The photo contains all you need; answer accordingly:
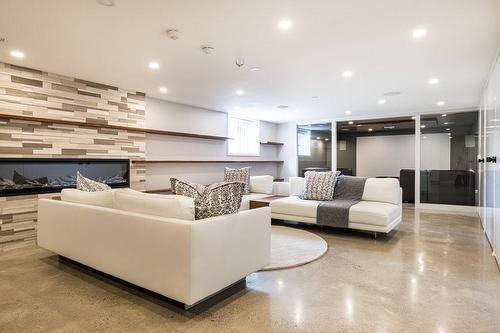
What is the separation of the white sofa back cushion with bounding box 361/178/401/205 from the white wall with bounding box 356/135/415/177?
517 cm

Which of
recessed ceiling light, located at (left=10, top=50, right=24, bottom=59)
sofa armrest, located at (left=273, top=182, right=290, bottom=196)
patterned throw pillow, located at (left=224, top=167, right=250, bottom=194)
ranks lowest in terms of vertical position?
sofa armrest, located at (left=273, top=182, right=290, bottom=196)

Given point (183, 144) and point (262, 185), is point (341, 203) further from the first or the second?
point (183, 144)

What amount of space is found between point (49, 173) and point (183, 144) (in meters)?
2.63

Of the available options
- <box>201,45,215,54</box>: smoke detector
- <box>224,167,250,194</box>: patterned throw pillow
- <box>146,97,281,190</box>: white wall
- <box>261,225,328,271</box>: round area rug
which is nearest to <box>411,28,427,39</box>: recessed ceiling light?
<box>201,45,215,54</box>: smoke detector

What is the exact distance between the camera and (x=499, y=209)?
3.11 meters

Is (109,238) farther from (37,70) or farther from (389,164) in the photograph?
(389,164)

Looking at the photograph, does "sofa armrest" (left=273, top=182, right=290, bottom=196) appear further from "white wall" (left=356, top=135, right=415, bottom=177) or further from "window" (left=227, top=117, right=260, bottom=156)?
"white wall" (left=356, top=135, right=415, bottom=177)

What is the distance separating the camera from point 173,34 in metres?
2.90

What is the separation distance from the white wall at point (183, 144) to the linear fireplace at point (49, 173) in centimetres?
78

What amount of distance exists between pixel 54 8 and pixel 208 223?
7.34 ft

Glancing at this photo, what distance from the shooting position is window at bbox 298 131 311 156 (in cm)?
901

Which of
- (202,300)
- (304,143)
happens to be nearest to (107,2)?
(202,300)

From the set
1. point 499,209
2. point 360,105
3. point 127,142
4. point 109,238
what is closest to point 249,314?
point 109,238

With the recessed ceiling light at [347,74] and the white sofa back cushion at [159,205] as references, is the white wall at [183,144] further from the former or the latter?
the recessed ceiling light at [347,74]
